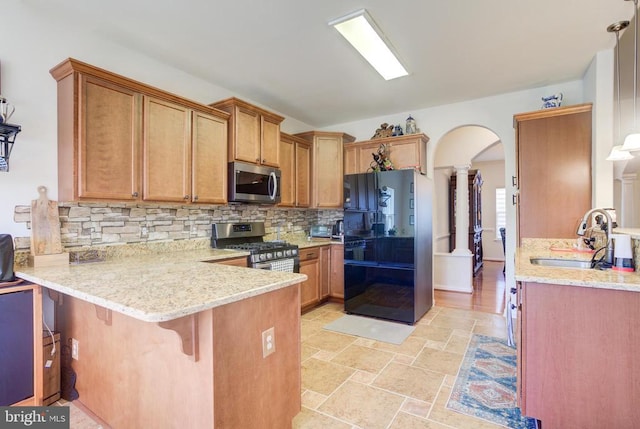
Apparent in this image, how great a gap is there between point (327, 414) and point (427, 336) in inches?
63.9

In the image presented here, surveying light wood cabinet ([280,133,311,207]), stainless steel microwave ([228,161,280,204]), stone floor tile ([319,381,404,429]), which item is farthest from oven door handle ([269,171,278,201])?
stone floor tile ([319,381,404,429])

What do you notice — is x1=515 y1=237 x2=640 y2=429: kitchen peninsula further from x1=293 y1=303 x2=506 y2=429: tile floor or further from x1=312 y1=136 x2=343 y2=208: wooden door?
x1=312 y1=136 x2=343 y2=208: wooden door

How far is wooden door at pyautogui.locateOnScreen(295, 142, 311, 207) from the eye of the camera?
4.32 metres

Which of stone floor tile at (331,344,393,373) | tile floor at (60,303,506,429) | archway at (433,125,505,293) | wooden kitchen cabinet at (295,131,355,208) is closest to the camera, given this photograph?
tile floor at (60,303,506,429)

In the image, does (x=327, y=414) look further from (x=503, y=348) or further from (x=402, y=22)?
(x=402, y=22)

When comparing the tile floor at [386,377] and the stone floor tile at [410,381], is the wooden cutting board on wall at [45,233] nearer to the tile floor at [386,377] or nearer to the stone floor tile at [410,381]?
the tile floor at [386,377]

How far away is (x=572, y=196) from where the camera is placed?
9.60ft

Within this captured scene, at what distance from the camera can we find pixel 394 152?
4.23m

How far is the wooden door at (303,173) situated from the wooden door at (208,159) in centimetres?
130

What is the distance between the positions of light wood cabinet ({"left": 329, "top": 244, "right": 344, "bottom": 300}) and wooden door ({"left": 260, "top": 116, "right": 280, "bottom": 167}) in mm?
1406

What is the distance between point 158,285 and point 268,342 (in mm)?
558

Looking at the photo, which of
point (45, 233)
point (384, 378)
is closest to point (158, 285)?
point (45, 233)

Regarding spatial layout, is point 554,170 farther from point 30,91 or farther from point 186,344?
point 30,91

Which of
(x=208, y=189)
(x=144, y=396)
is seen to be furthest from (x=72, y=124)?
(x=144, y=396)
